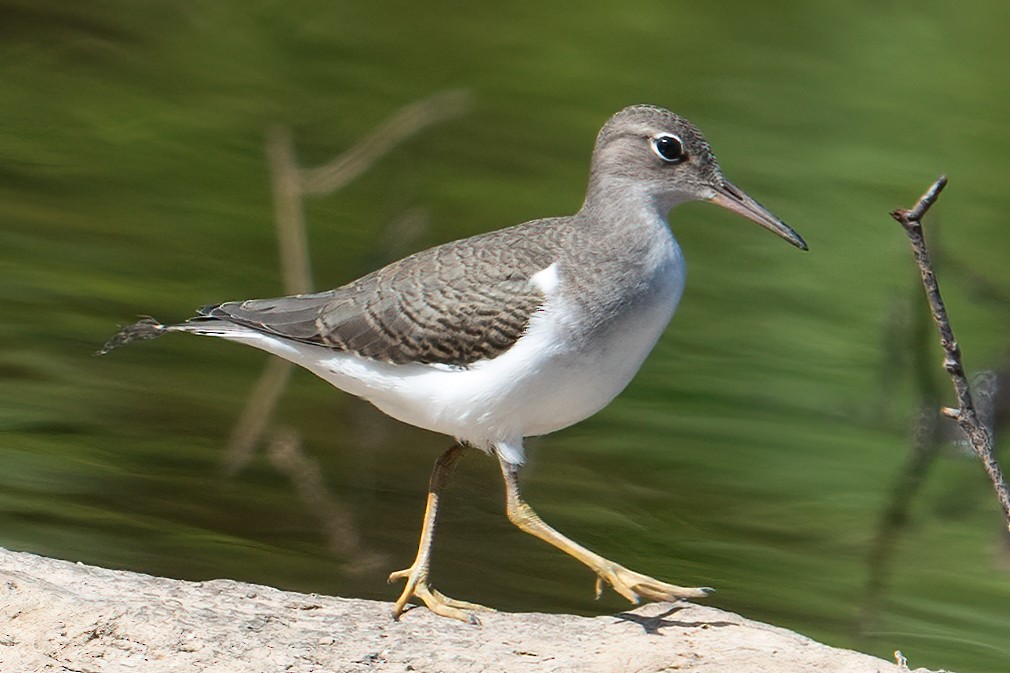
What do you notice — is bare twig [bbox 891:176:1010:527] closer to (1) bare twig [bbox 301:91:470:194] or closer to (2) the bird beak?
(2) the bird beak

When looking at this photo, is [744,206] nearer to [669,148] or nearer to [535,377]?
[669,148]

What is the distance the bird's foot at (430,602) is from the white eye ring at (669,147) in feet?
6.18

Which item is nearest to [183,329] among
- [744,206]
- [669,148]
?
[669,148]

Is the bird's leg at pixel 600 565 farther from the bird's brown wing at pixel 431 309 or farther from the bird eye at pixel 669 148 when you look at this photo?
the bird eye at pixel 669 148

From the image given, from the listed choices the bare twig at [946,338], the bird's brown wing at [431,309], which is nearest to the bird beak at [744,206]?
the bird's brown wing at [431,309]

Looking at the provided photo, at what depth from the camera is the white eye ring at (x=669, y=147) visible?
648 centimetres

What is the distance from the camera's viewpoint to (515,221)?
11359 millimetres

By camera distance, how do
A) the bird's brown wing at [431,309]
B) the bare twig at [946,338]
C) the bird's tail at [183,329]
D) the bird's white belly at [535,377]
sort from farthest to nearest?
1. the bird's tail at [183,329]
2. the bird's brown wing at [431,309]
3. the bird's white belly at [535,377]
4. the bare twig at [946,338]

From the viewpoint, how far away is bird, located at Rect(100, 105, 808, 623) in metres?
6.11

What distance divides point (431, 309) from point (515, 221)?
16.5 feet

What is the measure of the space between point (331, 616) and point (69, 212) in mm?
5729

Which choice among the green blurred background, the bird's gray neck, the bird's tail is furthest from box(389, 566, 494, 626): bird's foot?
the bird's gray neck

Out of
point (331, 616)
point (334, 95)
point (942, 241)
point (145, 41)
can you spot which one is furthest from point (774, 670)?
point (145, 41)

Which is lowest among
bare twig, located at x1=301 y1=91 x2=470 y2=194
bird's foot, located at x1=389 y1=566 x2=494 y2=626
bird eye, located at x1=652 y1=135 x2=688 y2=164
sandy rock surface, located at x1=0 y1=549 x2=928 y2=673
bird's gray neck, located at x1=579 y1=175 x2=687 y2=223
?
sandy rock surface, located at x1=0 y1=549 x2=928 y2=673
